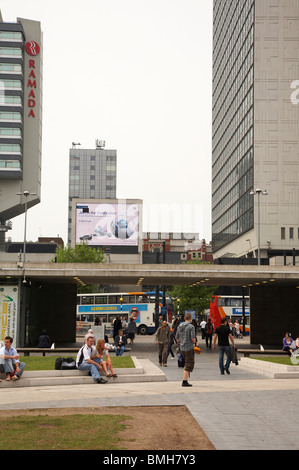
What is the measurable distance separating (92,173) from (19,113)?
96267 mm

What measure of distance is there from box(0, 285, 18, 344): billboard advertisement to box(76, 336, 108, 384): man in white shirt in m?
15.8

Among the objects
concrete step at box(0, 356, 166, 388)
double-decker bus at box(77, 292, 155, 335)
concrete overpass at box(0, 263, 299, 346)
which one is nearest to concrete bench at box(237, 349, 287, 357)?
concrete overpass at box(0, 263, 299, 346)

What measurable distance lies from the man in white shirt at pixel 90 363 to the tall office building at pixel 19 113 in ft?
230

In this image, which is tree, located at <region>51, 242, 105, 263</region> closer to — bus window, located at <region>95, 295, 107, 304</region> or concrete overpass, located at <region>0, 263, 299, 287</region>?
bus window, located at <region>95, 295, 107, 304</region>

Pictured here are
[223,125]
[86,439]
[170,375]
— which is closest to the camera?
[86,439]

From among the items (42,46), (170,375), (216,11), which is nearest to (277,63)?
(42,46)

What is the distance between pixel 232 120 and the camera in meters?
92.4

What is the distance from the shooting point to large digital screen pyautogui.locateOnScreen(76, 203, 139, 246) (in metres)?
108

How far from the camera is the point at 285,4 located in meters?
78.4

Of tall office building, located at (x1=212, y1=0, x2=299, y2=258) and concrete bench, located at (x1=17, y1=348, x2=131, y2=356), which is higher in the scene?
tall office building, located at (x1=212, y1=0, x2=299, y2=258)

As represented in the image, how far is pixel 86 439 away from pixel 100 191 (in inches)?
6820

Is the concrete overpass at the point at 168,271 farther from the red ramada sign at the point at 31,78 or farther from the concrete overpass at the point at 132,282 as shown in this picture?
the red ramada sign at the point at 31,78

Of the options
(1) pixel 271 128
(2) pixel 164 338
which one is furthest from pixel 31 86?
(2) pixel 164 338
